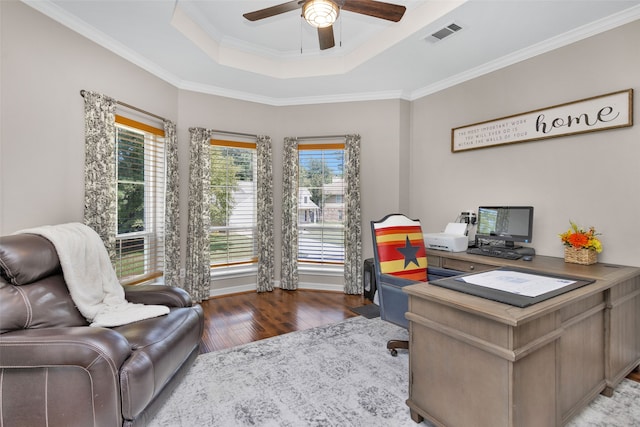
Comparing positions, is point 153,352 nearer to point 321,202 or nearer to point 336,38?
point 321,202

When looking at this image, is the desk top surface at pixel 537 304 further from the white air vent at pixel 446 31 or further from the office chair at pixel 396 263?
the white air vent at pixel 446 31

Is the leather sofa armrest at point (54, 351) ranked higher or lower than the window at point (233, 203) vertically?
lower

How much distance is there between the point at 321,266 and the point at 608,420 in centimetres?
322

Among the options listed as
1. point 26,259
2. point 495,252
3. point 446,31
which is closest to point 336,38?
point 446,31

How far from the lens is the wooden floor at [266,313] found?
292 centimetres

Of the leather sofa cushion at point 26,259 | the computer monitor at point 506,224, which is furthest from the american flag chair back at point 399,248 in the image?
the leather sofa cushion at point 26,259

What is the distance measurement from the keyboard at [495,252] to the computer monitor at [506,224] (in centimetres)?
16

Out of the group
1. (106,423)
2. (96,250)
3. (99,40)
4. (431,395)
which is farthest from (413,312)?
(99,40)

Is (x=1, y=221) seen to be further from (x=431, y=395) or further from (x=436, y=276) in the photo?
(x=436, y=276)

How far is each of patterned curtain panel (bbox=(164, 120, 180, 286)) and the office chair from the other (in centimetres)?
249

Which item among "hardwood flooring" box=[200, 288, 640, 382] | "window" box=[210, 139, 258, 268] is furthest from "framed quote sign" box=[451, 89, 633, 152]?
"window" box=[210, 139, 258, 268]

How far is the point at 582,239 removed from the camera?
2.43 metres

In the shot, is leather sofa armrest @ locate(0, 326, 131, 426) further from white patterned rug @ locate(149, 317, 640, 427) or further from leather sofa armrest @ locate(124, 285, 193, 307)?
leather sofa armrest @ locate(124, 285, 193, 307)

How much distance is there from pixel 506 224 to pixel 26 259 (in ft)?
12.2
